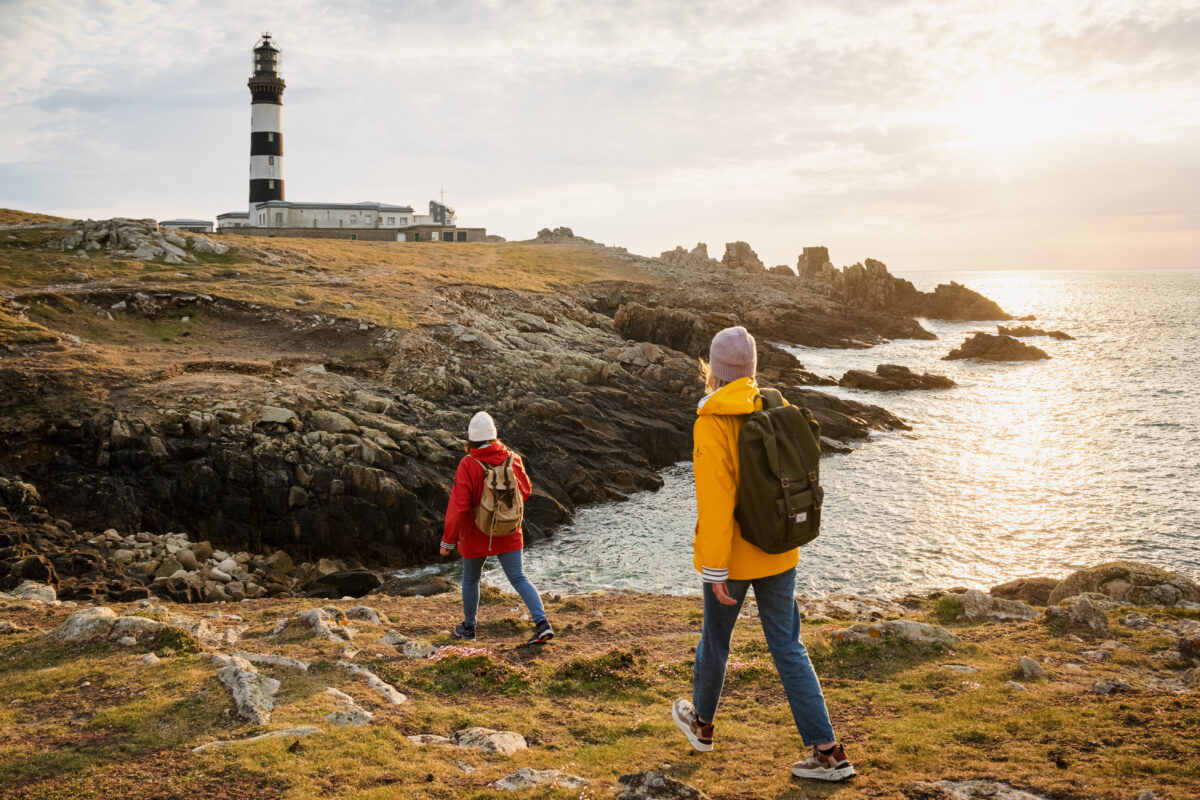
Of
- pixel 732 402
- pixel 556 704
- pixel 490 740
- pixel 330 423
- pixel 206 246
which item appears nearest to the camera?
pixel 732 402

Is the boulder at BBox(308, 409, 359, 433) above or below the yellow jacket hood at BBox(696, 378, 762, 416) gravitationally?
below

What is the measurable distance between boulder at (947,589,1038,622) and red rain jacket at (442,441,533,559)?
23.3ft

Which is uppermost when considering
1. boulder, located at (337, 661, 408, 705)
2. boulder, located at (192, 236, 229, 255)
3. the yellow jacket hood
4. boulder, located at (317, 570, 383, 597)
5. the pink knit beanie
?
boulder, located at (192, 236, 229, 255)

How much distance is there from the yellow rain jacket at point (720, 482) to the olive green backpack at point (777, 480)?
0.27ft

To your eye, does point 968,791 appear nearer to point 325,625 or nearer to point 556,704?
point 556,704

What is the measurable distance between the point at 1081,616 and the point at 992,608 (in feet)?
5.19

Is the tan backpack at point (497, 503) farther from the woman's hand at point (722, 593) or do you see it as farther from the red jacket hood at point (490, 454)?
the woman's hand at point (722, 593)

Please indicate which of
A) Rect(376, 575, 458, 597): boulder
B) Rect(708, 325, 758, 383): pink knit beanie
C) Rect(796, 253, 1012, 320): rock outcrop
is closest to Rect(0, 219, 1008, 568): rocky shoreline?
Rect(376, 575, 458, 597): boulder

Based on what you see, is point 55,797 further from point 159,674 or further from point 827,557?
point 827,557

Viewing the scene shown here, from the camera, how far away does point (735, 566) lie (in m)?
5.72

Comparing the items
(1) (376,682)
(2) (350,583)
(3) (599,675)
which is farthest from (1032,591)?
(2) (350,583)

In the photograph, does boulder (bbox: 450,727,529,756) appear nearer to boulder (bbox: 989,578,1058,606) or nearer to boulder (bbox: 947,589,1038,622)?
boulder (bbox: 947,589,1038,622)

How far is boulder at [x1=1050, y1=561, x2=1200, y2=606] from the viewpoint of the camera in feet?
40.4

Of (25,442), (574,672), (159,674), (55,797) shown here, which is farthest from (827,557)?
(25,442)
